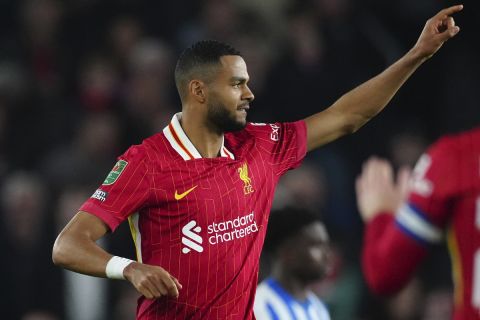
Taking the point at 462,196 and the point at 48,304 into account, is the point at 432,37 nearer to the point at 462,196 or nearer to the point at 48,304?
the point at 462,196

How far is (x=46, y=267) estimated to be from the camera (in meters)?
8.42

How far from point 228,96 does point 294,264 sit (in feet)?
4.86

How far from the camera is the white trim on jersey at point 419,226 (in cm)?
401

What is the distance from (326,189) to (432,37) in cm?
483

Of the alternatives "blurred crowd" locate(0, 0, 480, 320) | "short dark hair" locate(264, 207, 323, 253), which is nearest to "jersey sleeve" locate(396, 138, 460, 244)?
"short dark hair" locate(264, 207, 323, 253)

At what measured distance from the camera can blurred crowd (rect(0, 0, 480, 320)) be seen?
8766mm

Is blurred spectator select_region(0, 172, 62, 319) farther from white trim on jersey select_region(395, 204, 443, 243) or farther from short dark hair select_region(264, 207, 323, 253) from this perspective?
white trim on jersey select_region(395, 204, 443, 243)

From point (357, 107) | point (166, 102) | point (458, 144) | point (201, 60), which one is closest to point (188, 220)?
point (201, 60)

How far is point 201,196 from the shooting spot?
15.8 feet

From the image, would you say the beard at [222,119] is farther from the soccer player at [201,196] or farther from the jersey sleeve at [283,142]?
the jersey sleeve at [283,142]

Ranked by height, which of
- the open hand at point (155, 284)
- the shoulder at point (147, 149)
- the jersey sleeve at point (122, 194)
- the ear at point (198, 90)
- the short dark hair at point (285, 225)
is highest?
the ear at point (198, 90)

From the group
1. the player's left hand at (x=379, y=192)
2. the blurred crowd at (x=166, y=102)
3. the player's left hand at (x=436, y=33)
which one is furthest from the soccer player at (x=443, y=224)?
the blurred crowd at (x=166, y=102)

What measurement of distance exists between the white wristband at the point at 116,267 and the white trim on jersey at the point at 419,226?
1.05 m

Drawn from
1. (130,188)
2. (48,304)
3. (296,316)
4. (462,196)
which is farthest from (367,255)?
(48,304)
